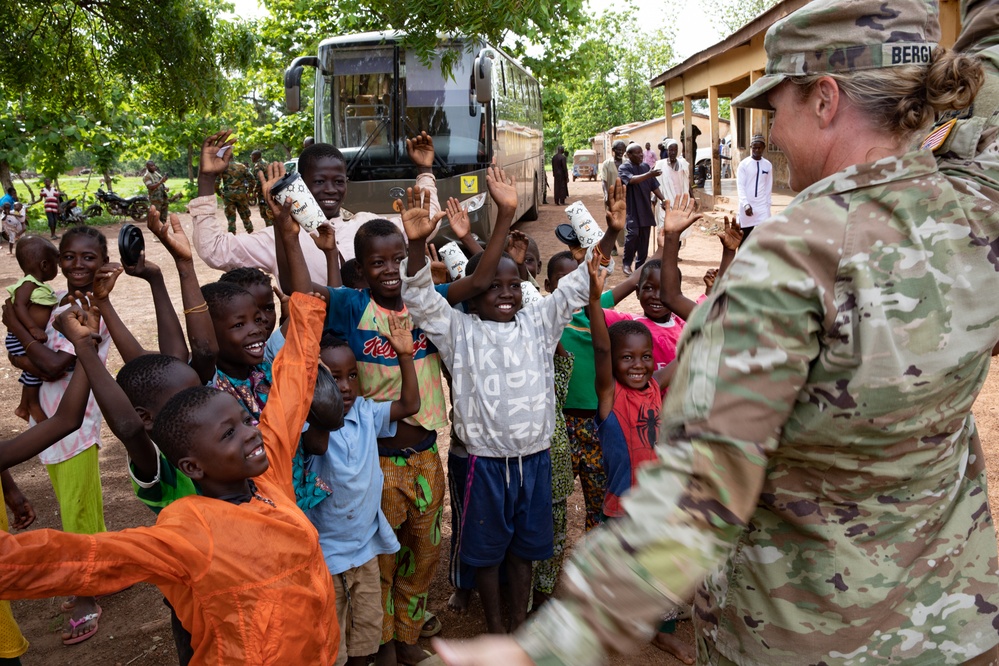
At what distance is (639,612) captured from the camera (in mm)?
1070

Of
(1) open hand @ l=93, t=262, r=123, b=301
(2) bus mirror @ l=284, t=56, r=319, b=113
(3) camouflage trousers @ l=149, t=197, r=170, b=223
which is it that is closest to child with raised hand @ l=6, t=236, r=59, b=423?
(3) camouflage trousers @ l=149, t=197, r=170, b=223

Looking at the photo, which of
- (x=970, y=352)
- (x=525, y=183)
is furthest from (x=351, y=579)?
(x=525, y=183)

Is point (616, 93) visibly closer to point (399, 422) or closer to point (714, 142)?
point (714, 142)

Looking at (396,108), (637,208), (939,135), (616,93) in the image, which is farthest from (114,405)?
(616,93)

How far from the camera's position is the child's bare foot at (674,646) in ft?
9.87

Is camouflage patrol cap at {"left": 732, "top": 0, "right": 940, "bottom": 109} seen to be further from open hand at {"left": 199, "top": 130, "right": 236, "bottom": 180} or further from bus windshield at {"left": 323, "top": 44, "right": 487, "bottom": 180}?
bus windshield at {"left": 323, "top": 44, "right": 487, "bottom": 180}

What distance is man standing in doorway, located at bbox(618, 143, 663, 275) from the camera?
997 centimetres

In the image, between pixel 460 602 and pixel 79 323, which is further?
pixel 460 602

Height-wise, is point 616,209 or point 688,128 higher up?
point 688,128

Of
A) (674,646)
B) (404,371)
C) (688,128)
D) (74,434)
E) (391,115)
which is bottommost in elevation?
(674,646)

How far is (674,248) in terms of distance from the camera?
2.92 m

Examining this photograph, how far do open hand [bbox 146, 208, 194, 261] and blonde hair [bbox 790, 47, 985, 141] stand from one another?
2153mm

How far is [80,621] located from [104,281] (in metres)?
1.53

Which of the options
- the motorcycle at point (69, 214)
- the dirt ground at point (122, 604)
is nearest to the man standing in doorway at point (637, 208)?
the dirt ground at point (122, 604)
